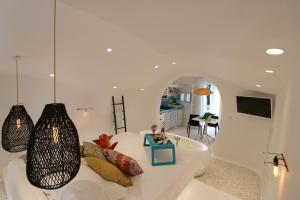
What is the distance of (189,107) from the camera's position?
9.74 meters

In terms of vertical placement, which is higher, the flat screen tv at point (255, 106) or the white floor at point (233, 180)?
the flat screen tv at point (255, 106)

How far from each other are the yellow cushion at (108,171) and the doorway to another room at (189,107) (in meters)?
6.07

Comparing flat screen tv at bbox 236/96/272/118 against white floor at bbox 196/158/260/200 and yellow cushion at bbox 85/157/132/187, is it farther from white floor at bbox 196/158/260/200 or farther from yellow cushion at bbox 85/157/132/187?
yellow cushion at bbox 85/157/132/187

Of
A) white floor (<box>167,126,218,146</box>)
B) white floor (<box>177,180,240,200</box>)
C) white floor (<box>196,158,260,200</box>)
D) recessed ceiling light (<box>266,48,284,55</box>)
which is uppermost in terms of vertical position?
recessed ceiling light (<box>266,48,284,55</box>)

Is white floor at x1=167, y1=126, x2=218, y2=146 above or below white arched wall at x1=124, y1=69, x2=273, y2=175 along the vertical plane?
below

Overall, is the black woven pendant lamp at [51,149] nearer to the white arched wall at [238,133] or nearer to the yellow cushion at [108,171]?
the yellow cushion at [108,171]

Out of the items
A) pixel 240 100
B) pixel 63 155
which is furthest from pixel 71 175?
pixel 240 100

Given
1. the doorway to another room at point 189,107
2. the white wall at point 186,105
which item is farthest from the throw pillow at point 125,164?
the white wall at point 186,105

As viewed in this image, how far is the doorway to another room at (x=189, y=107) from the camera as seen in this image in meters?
8.42

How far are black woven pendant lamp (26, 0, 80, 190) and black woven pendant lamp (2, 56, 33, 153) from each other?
1.07 meters

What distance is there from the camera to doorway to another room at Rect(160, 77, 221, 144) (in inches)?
332

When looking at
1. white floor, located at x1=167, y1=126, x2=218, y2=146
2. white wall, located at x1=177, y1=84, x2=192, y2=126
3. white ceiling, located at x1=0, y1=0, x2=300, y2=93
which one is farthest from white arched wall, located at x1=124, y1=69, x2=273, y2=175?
white wall, located at x1=177, y1=84, x2=192, y2=126

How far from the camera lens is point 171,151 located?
2.91 m

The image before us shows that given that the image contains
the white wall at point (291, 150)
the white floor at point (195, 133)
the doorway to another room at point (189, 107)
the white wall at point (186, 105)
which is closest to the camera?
the white wall at point (291, 150)
